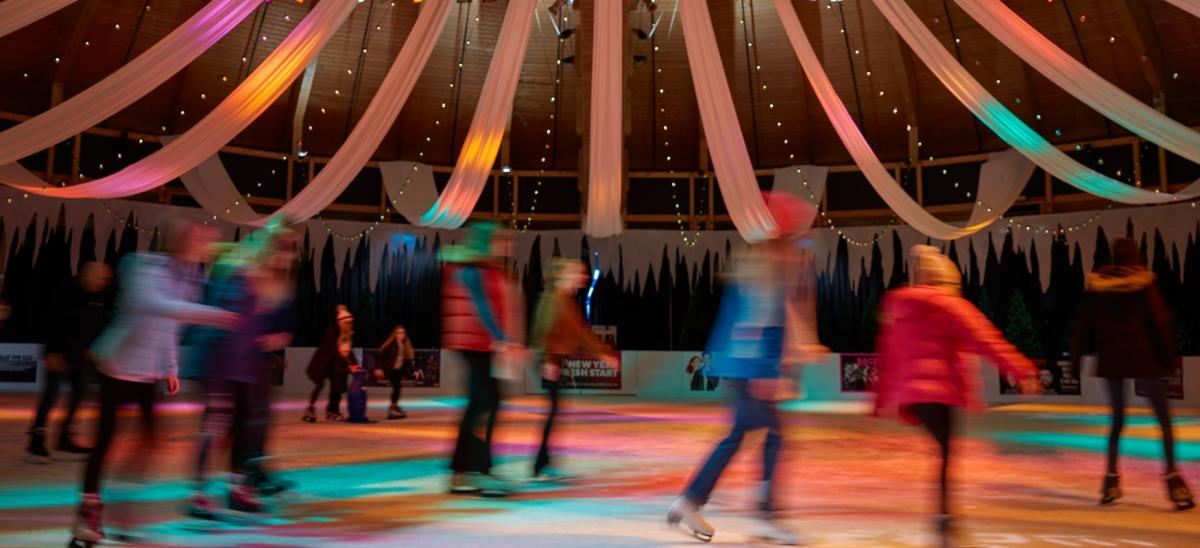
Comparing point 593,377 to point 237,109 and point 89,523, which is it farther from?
point 89,523

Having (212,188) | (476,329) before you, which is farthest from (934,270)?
(212,188)

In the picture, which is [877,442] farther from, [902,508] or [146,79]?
[146,79]

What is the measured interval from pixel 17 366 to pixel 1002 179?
43.9ft

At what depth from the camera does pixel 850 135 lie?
779cm

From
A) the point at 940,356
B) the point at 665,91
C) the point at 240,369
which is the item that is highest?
the point at 665,91

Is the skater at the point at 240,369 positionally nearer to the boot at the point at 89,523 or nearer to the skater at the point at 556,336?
the boot at the point at 89,523

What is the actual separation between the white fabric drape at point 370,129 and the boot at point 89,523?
15.9 feet

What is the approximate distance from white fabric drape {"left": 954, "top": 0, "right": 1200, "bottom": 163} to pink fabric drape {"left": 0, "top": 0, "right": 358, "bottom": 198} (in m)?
4.51

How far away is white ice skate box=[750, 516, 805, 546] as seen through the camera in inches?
119

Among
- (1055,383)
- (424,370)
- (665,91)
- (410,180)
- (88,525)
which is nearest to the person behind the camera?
(88,525)

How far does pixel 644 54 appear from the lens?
41.9ft

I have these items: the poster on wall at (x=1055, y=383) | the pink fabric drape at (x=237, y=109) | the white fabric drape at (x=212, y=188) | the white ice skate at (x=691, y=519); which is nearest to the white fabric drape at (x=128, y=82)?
the pink fabric drape at (x=237, y=109)

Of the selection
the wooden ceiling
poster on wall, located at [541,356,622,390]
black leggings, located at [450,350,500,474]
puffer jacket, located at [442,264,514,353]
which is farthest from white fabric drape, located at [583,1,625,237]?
poster on wall, located at [541,356,622,390]

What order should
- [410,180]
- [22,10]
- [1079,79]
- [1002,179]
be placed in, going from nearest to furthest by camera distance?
[22,10], [1079,79], [1002,179], [410,180]
